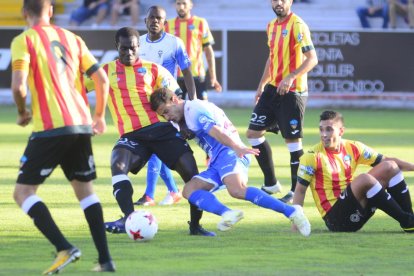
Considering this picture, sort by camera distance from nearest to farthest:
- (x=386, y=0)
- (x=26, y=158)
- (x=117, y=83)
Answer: (x=26, y=158) → (x=117, y=83) → (x=386, y=0)

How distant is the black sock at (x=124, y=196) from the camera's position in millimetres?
8688

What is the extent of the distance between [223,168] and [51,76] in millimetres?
1979

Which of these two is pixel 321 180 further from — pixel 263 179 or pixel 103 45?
pixel 103 45

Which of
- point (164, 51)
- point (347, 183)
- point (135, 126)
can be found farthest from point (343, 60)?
point (347, 183)

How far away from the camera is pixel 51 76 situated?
6.95 m

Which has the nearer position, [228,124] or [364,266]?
[364,266]

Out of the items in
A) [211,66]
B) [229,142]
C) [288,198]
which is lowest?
[288,198]

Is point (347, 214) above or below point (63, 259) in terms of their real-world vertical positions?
below

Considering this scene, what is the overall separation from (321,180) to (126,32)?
6.74ft

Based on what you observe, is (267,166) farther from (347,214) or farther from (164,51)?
(347,214)

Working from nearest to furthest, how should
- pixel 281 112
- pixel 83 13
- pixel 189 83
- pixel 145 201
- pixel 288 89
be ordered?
pixel 145 201
pixel 288 89
pixel 189 83
pixel 281 112
pixel 83 13

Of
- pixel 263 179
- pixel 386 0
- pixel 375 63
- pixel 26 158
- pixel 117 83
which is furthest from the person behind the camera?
pixel 386 0

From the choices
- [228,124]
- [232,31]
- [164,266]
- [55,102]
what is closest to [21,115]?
[55,102]

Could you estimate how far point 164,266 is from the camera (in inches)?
284
